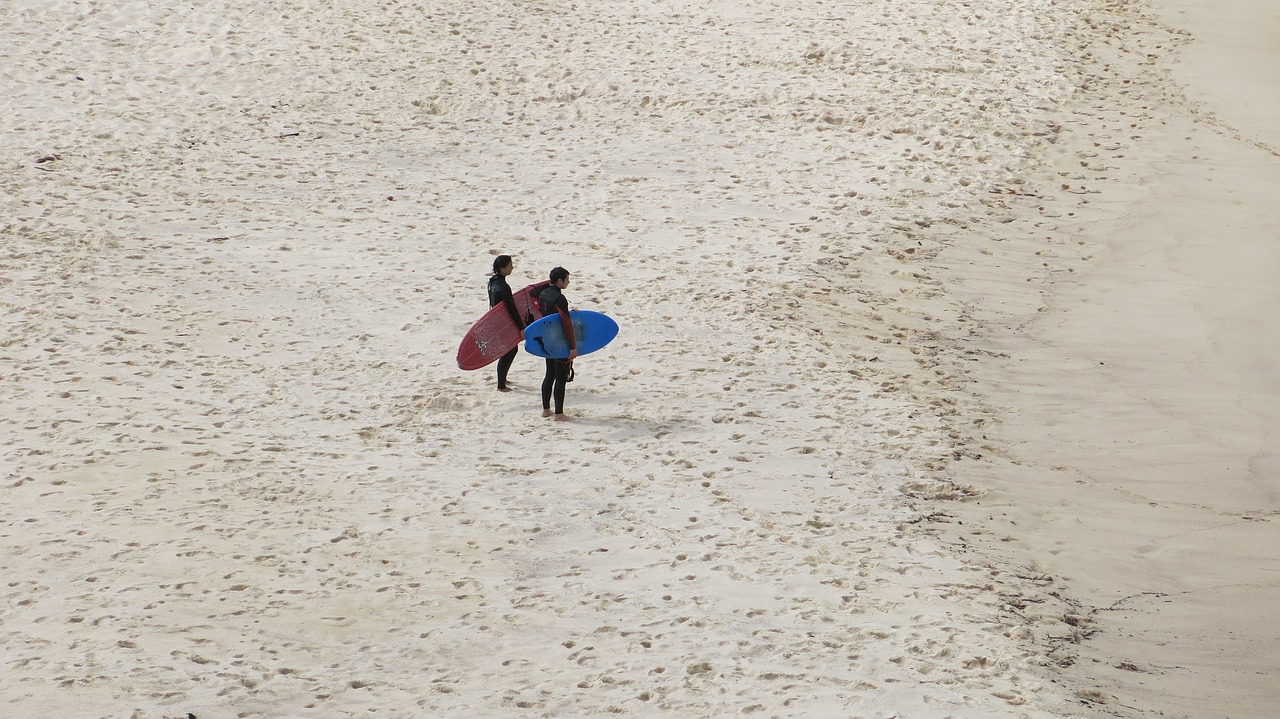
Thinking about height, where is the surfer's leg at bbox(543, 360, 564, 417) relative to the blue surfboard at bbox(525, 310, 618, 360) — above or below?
below

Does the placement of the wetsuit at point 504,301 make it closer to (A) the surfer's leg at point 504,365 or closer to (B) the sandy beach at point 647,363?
(A) the surfer's leg at point 504,365

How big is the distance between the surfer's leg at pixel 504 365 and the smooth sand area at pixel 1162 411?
397cm

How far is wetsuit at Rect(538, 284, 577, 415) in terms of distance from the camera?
30.9 feet

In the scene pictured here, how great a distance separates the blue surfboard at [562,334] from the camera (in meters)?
9.45

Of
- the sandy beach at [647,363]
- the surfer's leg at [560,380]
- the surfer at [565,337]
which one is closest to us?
the sandy beach at [647,363]

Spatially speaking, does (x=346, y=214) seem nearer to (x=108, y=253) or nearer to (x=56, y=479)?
(x=108, y=253)

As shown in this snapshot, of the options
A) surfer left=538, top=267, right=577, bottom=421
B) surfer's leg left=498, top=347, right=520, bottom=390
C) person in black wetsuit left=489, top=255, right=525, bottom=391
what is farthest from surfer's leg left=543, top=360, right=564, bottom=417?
surfer's leg left=498, top=347, right=520, bottom=390

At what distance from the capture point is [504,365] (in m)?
10.1

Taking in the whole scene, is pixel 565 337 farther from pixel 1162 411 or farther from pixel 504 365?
pixel 1162 411

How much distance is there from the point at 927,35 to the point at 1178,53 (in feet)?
11.9

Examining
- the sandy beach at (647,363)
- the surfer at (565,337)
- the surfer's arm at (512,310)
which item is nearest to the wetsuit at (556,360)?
the surfer at (565,337)

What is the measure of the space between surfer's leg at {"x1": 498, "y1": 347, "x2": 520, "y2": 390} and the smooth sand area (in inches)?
156

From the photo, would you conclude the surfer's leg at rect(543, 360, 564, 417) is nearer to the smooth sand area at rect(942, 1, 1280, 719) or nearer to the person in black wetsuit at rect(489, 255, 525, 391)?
the person in black wetsuit at rect(489, 255, 525, 391)

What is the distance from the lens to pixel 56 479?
8.66 m
